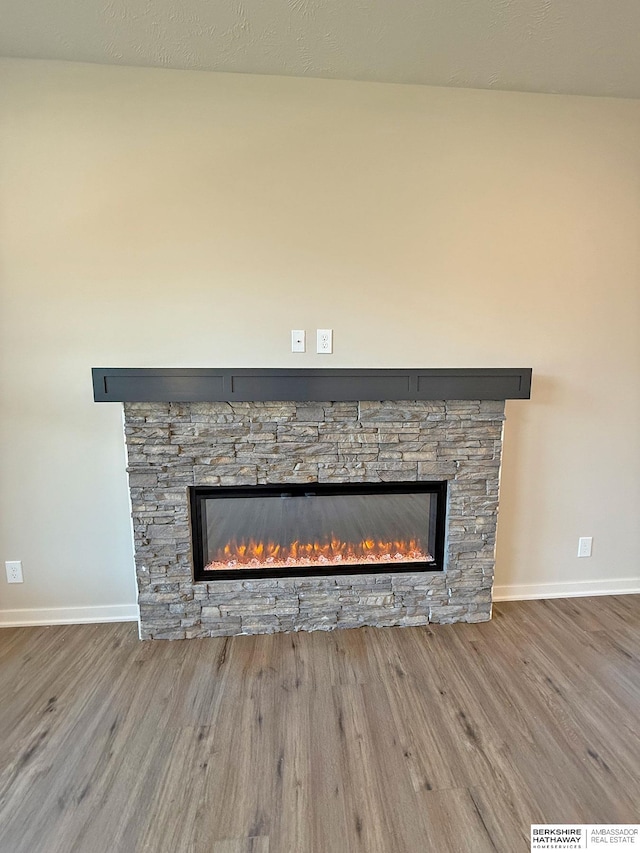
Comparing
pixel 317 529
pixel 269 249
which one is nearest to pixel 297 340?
pixel 269 249

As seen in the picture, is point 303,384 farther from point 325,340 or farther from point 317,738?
point 317,738

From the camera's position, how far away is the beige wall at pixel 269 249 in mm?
1802

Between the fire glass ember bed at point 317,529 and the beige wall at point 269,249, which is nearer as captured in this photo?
the beige wall at point 269,249

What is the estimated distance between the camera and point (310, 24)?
153cm

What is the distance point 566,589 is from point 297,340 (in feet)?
6.86

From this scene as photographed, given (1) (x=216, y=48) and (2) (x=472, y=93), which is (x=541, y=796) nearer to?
(2) (x=472, y=93)

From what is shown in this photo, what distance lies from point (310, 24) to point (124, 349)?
59.9 inches

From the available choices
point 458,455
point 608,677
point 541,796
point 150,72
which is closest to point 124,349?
point 150,72

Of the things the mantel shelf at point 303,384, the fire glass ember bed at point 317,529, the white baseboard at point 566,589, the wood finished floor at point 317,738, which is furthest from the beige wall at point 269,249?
the white baseboard at point 566,589

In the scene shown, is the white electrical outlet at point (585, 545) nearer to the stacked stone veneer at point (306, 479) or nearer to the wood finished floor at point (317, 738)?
the wood finished floor at point (317, 738)

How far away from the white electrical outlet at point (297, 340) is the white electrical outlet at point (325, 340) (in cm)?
8

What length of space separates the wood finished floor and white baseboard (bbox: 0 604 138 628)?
0.05 meters

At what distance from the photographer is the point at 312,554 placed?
2.13 meters

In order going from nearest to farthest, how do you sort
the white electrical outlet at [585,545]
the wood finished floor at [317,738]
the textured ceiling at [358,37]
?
the wood finished floor at [317,738]
the textured ceiling at [358,37]
the white electrical outlet at [585,545]
